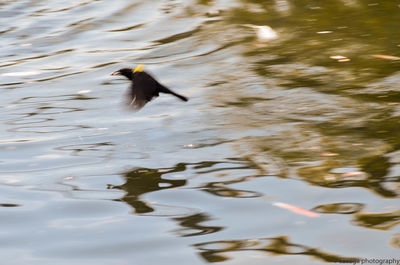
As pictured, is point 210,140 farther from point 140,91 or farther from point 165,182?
point 165,182

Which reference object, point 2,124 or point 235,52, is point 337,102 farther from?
point 2,124

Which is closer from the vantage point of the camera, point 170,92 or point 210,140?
point 210,140

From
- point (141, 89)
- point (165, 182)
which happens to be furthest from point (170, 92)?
point (165, 182)

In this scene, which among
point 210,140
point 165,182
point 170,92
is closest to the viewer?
point 165,182

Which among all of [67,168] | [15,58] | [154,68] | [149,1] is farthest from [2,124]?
[149,1]

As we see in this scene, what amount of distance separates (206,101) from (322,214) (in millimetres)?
2741

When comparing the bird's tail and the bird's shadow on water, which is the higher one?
the bird's tail

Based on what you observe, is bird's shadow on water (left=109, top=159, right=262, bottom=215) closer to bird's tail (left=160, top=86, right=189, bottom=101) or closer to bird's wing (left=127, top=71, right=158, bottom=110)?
bird's wing (left=127, top=71, right=158, bottom=110)

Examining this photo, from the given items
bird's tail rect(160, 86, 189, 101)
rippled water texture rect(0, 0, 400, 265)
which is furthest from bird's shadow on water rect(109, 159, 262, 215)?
bird's tail rect(160, 86, 189, 101)

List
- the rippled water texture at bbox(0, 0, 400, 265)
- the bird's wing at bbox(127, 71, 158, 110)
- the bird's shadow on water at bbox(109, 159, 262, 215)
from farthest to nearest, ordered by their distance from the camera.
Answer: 1. the bird's wing at bbox(127, 71, 158, 110)
2. the bird's shadow on water at bbox(109, 159, 262, 215)
3. the rippled water texture at bbox(0, 0, 400, 265)

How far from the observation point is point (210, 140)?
5855 mm

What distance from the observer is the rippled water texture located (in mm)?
4160

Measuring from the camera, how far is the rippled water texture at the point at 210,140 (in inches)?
164

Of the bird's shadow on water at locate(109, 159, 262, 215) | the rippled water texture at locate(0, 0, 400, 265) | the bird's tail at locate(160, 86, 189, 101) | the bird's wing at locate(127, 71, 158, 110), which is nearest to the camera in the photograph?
the rippled water texture at locate(0, 0, 400, 265)
